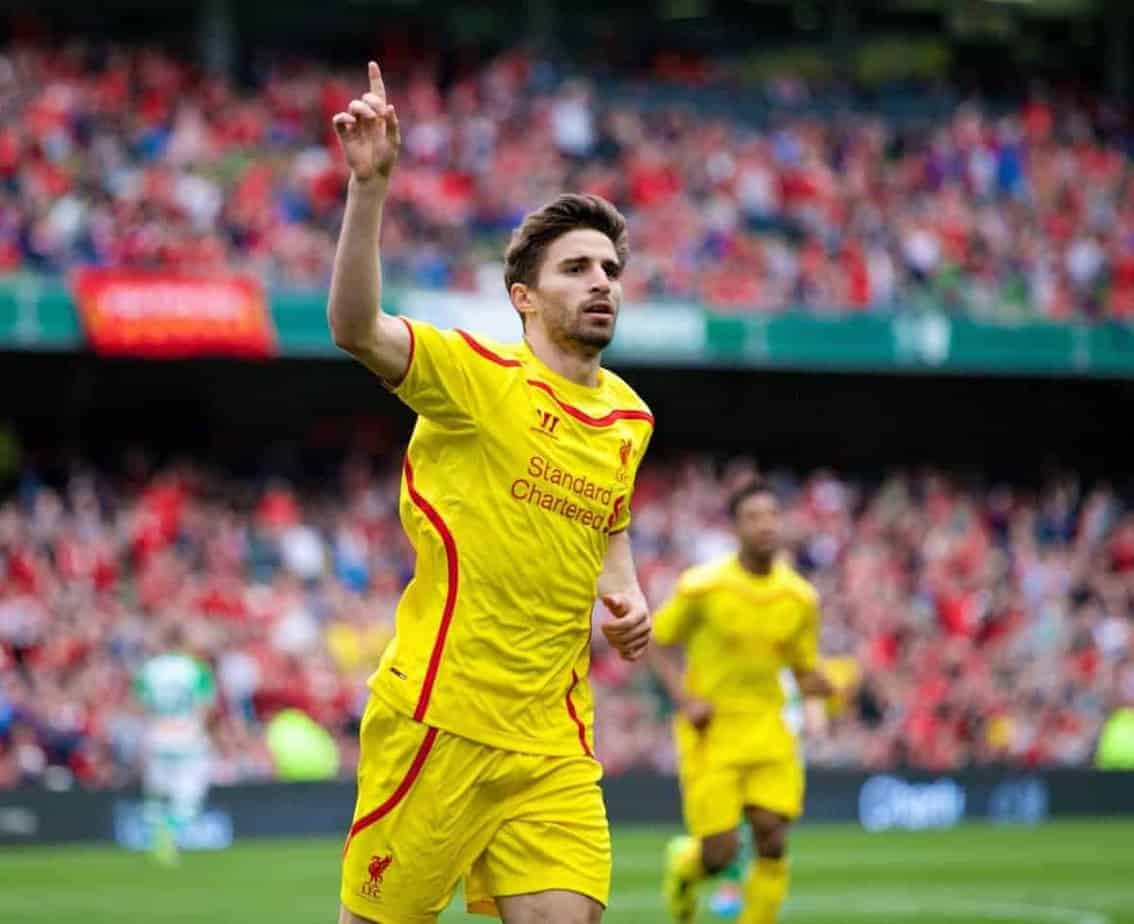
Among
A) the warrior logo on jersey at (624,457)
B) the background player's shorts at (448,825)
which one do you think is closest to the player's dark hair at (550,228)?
the warrior logo on jersey at (624,457)

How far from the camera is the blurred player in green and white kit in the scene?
63.8 feet

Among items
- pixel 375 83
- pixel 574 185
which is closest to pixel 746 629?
pixel 375 83

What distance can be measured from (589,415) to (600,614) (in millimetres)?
16510

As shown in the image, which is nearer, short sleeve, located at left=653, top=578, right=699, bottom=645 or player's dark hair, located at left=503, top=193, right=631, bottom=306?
player's dark hair, located at left=503, top=193, right=631, bottom=306

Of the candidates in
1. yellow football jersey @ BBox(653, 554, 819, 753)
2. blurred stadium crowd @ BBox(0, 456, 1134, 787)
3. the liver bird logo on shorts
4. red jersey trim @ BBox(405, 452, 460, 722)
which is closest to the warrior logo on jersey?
red jersey trim @ BBox(405, 452, 460, 722)

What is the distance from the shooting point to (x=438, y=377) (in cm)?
651

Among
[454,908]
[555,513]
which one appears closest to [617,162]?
[454,908]

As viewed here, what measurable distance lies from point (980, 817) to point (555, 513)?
18.8m

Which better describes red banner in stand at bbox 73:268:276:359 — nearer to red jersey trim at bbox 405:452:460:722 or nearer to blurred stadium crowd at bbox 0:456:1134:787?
blurred stadium crowd at bbox 0:456:1134:787

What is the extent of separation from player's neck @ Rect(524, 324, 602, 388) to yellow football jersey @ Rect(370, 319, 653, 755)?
8 centimetres

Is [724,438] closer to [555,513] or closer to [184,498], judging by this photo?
[184,498]

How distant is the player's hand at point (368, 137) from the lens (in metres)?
5.78

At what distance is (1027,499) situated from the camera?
31797 mm

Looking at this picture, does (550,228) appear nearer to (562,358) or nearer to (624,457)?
(562,358)
